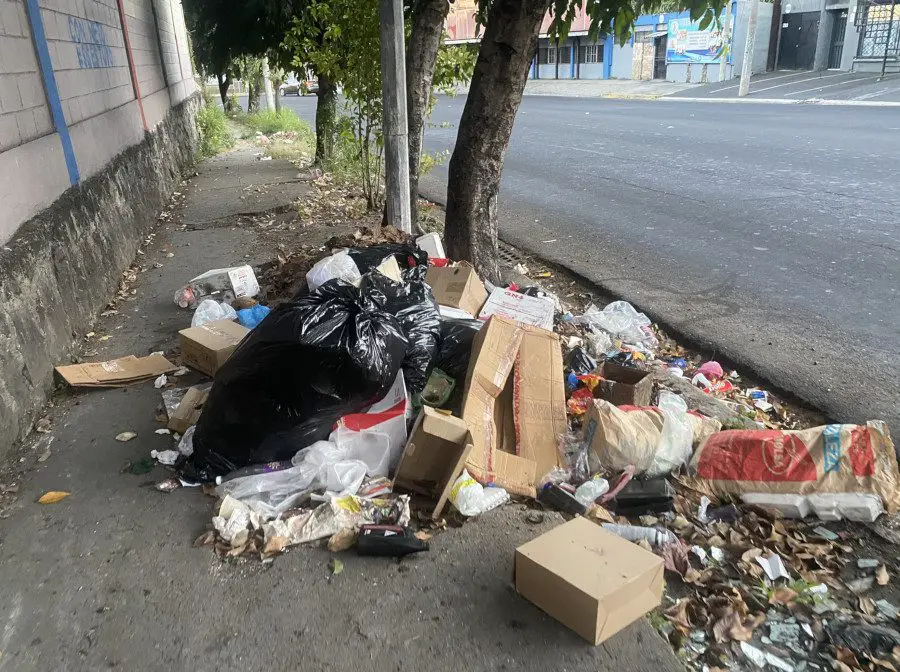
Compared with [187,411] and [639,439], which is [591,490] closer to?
[639,439]

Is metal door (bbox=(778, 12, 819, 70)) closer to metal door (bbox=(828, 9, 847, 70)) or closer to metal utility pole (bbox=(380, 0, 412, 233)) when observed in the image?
metal door (bbox=(828, 9, 847, 70))

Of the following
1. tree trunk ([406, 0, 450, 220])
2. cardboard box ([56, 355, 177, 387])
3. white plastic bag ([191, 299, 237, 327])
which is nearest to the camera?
cardboard box ([56, 355, 177, 387])

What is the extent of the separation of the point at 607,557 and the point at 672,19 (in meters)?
34.6

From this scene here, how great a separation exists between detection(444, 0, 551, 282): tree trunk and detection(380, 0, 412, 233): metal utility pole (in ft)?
1.35

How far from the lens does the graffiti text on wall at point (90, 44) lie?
614 centimetres

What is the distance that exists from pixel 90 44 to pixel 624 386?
642 cm

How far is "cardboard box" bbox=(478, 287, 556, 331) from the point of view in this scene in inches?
161

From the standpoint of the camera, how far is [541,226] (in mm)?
7480

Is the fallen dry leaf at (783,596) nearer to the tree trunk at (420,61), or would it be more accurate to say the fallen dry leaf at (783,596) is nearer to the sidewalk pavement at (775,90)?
the tree trunk at (420,61)

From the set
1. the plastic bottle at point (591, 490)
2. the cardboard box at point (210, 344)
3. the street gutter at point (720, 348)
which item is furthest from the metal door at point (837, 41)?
the plastic bottle at point (591, 490)

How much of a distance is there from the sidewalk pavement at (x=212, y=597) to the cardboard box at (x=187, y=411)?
3.6 inches

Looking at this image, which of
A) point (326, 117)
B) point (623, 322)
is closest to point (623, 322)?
point (623, 322)

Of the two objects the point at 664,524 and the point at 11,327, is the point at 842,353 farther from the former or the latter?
the point at 11,327

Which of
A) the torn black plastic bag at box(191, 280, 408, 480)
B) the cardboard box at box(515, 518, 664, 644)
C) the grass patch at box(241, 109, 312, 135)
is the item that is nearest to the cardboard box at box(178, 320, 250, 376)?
the torn black plastic bag at box(191, 280, 408, 480)
